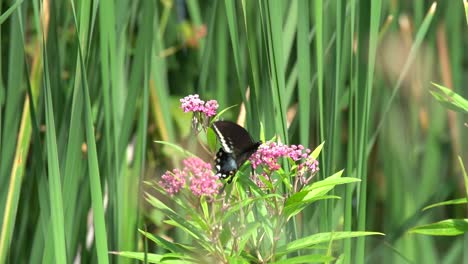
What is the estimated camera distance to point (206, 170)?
0.95 metres

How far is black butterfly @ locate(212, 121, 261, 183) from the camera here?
953mm

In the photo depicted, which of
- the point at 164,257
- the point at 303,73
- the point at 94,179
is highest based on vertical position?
the point at 303,73

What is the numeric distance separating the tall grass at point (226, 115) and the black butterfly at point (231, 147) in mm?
201

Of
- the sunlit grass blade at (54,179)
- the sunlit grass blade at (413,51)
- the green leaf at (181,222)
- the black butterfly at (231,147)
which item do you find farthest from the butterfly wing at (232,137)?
the sunlit grass blade at (413,51)

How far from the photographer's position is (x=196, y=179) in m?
0.95

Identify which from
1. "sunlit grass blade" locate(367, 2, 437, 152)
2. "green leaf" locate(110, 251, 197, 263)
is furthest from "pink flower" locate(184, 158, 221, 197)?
"sunlit grass blade" locate(367, 2, 437, 152)

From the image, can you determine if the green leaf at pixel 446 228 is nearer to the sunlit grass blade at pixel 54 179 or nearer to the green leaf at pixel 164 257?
the green leaf at pixel 164 257

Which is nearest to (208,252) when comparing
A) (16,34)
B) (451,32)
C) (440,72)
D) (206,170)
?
(206,170)

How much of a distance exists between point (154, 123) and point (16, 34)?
0.79 meters

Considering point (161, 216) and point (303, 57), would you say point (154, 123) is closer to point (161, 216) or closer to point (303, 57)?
point (161, 216)

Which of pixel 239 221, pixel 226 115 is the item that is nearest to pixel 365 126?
pixel 239 221

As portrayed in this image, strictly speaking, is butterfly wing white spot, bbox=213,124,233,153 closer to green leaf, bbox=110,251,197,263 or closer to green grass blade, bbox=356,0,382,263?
green leaf, bbox=110,251,197,263

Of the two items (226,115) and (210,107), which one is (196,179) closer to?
(210,107)

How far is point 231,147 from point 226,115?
1176 mm
